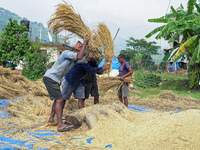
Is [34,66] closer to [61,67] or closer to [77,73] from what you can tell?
[77,73]

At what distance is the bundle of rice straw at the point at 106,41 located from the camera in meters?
3.84

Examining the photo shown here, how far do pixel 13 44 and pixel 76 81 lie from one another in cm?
790

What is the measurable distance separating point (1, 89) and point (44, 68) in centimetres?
443

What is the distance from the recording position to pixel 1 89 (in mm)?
5379

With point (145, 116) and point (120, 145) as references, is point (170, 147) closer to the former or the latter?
point (120, 145)

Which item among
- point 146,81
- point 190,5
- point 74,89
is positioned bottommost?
point 146,81

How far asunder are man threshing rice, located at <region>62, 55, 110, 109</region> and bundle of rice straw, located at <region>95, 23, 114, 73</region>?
0.54m

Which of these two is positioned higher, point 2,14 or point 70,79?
point 2,14

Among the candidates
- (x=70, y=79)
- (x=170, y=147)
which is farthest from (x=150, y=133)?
(x=70, y=79)

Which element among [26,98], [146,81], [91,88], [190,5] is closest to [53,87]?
[91,88]

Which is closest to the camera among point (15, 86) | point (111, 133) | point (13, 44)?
point (111, 133)

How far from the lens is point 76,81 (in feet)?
11.7

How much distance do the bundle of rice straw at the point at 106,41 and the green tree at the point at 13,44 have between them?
7.26 metres

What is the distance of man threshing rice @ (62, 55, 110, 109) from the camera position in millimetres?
3473
